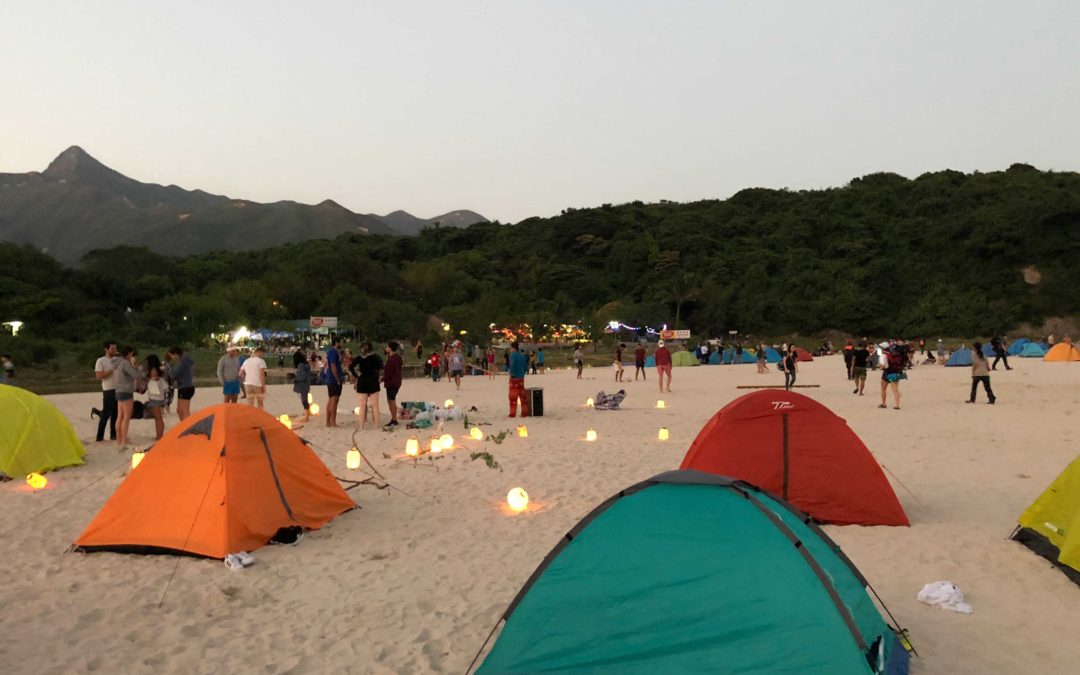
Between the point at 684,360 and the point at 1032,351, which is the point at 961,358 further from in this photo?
the point at 684,360

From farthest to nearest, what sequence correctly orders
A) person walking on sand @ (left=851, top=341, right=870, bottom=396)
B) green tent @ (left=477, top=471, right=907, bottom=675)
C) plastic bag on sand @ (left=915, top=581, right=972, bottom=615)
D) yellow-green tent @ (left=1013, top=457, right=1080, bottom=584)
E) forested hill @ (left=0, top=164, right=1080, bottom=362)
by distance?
forested hill @ (left=0, top=164, right=1080, bottom=362), person walking on sand @ (left=851, top=341, right=870, bottom=396), yellow-green tent @ (left=1013, top=457, right=1080, bottom=584), plastic bag on sand @ (left=915, top=581, right=972, bottom=615), green tent @ (left=477, top=471, right=907, bottom=675)

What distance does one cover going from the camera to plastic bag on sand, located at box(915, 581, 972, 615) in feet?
16.4

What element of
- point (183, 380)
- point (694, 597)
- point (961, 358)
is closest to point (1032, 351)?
point (961, 358)

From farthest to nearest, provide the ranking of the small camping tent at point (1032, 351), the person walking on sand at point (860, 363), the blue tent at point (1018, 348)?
the blue tent at point (1018, 348) < the small camping tent at point (1032, 351) < the person walking on sand at point (860, 363)

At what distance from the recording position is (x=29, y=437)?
10.0 metres

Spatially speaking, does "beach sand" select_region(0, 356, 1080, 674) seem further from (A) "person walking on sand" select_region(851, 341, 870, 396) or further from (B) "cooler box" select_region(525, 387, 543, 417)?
(A) "person walking on sand" select_region(851, 341, 870, 396)

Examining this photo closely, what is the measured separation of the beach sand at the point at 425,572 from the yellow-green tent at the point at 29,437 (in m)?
0.33

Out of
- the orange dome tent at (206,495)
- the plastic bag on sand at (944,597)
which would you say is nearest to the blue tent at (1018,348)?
the plastic bag on sand at (944,597)

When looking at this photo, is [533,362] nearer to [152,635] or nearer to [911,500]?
[911,500]

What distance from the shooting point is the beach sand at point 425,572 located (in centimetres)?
454

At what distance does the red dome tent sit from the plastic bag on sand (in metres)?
1.69

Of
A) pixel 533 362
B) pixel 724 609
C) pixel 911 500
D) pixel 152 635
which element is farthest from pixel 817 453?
pixel 533 362

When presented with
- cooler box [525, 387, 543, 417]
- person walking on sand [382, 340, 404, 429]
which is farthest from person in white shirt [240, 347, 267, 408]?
cooler box [525, 387, 543, 417]

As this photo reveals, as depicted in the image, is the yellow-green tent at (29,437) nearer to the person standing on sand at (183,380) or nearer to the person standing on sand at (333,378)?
the person standing on sand at (183,380)
